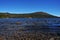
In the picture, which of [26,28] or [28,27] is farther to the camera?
[28,27]

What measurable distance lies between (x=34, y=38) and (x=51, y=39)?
1991mm

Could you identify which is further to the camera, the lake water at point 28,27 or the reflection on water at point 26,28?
the lake water at point 28,27

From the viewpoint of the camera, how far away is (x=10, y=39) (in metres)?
18.2

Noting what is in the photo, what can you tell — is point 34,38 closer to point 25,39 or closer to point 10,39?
point 25,39

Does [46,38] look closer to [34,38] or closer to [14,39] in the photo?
[34,38]

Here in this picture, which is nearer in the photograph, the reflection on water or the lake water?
the reflection on water

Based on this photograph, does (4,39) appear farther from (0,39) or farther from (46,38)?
(46,38)

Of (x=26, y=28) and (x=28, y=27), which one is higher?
(x=26, y=28)

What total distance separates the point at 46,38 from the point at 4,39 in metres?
4.62

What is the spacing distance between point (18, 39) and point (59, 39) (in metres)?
4.42

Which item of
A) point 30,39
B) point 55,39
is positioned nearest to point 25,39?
point 30,39

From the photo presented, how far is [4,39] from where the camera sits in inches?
724

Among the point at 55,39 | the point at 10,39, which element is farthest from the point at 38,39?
the point at 10,39

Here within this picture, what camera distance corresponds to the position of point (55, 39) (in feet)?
59.9
